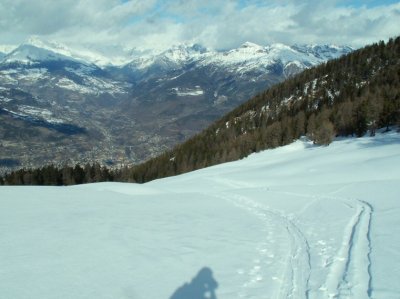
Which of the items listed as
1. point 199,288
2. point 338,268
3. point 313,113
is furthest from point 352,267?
point 313,113

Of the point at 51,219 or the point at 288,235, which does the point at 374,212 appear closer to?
the point at 288,235

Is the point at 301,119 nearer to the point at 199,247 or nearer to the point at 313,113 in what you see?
the point at 313,113

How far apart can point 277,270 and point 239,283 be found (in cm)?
166

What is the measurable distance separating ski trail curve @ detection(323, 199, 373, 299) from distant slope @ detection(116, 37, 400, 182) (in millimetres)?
73279

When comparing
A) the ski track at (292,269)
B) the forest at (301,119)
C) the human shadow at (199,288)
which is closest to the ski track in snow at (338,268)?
the ski track at (292,269)

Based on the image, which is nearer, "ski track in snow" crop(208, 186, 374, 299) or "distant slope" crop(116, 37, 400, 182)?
"ski track in snow" crop(208, 186, 374, 299)

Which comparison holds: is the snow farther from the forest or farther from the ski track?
the forest

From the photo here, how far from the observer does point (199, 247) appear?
628 inches

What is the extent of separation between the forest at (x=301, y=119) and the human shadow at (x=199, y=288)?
78.9 m

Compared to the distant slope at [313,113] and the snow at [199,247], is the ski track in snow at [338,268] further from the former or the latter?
the distant slope at [313,113]

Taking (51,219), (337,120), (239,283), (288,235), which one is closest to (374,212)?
(288,235)

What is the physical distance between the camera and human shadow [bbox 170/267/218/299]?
1145cm

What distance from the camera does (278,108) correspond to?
17038 cm

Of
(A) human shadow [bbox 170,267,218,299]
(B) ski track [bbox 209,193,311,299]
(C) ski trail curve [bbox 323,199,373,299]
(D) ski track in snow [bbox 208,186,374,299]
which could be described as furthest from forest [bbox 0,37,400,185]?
(A) human shadow [bbox 170,267,218,299]
